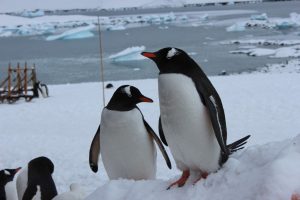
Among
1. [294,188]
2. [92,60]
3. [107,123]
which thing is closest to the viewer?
[294,188]

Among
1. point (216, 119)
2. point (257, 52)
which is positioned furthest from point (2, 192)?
point (257, 52)

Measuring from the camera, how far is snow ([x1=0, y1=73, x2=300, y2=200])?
5.88 ft

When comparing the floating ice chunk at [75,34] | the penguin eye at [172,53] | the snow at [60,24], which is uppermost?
the penguin eye at [172,53]

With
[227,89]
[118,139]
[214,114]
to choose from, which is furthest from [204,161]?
[227,89]

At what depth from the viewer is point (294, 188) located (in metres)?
1.61

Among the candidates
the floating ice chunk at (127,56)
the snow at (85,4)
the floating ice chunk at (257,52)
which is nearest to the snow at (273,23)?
the floating ice chunk at (257,52)

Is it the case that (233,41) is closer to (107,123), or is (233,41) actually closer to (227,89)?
(227,89)

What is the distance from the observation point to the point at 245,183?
180 cm

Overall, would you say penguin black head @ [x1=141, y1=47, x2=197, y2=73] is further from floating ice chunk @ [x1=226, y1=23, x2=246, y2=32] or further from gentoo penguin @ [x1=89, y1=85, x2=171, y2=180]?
floating ice chunk @ [x1=226, y1=23, x2=246, y2=32]

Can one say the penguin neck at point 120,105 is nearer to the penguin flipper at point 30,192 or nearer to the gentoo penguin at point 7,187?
the penguin flipper at point 30,192

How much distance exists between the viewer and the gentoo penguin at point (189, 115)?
2189mm

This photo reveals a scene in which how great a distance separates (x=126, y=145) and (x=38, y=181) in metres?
0.77

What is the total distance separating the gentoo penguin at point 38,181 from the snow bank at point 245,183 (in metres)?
1.08

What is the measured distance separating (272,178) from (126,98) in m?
1.50
